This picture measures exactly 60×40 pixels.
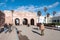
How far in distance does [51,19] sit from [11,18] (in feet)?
59.5

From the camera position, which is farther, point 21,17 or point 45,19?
point 45,19

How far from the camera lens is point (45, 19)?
71.1 metres

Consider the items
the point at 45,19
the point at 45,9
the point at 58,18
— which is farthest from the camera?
the point at 45,9

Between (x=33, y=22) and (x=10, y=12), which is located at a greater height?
(x=10, y=12)

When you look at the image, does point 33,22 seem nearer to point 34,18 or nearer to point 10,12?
point 34,18

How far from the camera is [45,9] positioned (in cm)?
8162

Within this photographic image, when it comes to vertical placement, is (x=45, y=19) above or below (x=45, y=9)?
below

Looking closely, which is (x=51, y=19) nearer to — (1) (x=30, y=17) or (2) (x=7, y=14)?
(1) (x=30, y=17)

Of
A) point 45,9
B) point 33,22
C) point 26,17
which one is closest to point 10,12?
point 26,17

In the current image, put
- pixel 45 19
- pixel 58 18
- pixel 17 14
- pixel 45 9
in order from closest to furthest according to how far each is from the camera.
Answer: pixel 58 18, pixel 17 14, pixel 45 19, pixel 45 9

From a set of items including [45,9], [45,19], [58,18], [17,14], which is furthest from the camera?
[45,9]

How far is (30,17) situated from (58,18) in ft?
42.0

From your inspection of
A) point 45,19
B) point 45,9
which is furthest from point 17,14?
point 45,9

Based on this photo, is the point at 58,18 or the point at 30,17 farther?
the point at 30,17
